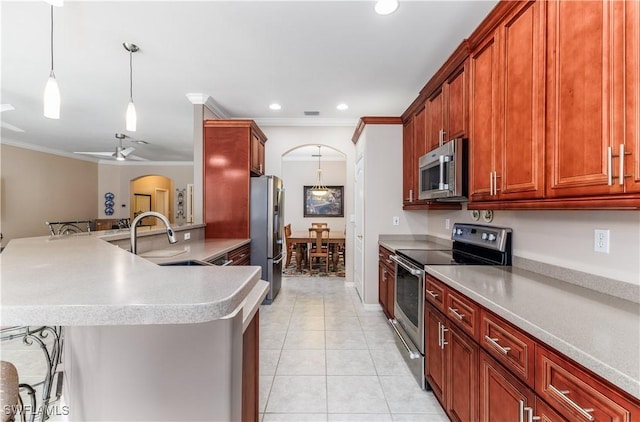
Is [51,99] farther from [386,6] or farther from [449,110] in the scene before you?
[449,110]

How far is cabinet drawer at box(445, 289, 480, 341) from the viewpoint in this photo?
140cm

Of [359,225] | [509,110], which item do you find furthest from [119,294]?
[359,225]

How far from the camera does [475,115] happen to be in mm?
1967

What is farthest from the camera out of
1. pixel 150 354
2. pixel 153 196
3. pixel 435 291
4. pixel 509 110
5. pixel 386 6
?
pixel 153 196

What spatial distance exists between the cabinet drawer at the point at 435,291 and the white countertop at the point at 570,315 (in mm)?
91

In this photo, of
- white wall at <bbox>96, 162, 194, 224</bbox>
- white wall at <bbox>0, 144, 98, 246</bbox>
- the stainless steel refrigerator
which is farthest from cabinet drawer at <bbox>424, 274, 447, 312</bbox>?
white wall at <bbox>96, 162, 194, 224</bbox>

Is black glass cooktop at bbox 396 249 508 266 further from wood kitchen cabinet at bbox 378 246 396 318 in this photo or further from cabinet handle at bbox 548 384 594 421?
cabinet handle at bbox 548 384 594 421

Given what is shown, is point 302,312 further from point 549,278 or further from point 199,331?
point 199,331

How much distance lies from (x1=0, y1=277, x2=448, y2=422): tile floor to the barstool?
18cm

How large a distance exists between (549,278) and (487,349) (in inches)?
A: 26.5

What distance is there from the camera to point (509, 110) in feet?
5.34

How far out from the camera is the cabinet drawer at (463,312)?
4.58ft

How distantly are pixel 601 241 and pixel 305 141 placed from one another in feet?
12.9

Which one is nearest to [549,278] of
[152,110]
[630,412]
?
[630,412]
